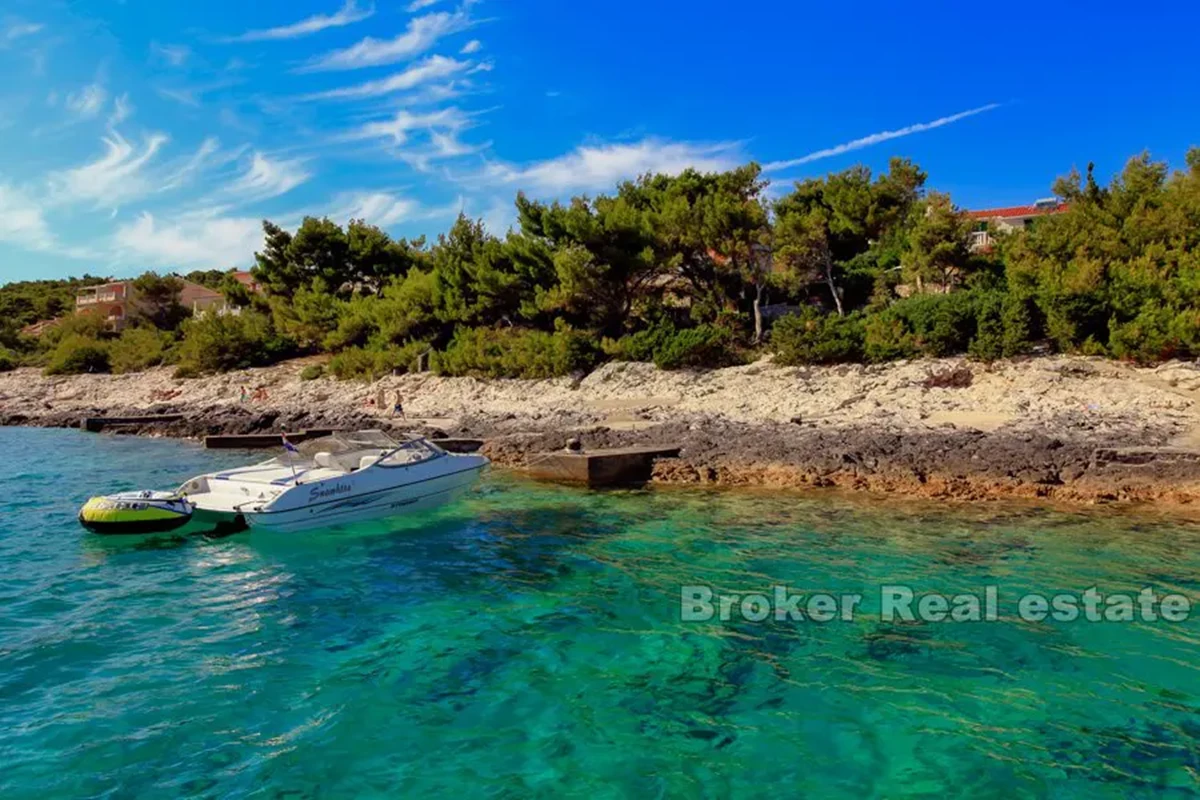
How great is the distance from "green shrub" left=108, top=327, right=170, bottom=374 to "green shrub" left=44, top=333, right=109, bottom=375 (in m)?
0.82

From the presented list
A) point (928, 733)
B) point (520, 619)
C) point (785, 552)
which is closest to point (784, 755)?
point (928, 733)

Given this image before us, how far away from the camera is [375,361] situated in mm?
38000

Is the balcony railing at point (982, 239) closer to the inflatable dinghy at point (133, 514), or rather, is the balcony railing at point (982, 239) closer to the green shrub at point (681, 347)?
the green shrub at point (681, 347)

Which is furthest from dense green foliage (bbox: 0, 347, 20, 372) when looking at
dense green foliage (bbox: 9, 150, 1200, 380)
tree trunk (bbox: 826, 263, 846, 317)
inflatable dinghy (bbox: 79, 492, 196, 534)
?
tree trunk (bbox: 826, 263, 846, 317)

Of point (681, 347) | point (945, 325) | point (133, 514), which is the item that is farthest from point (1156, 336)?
point (133, 514)

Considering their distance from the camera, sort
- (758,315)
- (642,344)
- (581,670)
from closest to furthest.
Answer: (581,670)
(642,344)
(758,315)

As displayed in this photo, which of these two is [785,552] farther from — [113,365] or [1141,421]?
[113,365]

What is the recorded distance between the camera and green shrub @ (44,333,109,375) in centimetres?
5206

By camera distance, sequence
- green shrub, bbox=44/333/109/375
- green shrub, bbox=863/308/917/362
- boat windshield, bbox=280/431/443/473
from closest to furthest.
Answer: boat windshield, bbox=280/431/443/473, green shrub, bbox=863/308/917/362, green shrub, bbox=44/333/109/375

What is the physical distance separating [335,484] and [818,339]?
19.2m

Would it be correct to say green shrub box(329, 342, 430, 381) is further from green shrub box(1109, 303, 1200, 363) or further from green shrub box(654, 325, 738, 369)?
green shrub box(1109, 303, 1200, 363)

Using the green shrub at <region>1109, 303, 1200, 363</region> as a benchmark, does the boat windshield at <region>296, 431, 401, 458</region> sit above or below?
below

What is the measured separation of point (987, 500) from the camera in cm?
1495

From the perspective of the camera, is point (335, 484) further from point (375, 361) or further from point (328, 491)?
point (375, 361)
